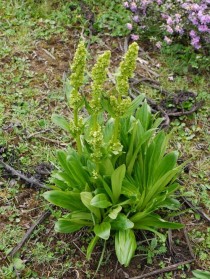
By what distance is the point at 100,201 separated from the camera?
2939 millimetres

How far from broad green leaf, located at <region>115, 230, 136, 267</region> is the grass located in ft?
0.78

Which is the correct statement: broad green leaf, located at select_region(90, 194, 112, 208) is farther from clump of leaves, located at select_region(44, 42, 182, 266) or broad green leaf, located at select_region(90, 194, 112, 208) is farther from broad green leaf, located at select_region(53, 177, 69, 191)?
broad green leaf, located at select_region(53, 177, 69, 191)

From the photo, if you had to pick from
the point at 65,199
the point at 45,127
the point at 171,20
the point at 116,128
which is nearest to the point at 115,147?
the point at 116,128

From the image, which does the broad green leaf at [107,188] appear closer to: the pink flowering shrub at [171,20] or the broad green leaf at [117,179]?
the broad green leaf at [117,179]

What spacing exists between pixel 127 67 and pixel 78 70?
287 mm

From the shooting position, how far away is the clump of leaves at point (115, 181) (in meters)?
2.92

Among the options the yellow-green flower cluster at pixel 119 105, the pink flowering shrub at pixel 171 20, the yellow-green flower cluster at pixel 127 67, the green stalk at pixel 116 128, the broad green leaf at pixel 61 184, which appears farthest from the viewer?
the pink flowering shrub at pixel 171 20

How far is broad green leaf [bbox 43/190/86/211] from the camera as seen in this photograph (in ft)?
10.0

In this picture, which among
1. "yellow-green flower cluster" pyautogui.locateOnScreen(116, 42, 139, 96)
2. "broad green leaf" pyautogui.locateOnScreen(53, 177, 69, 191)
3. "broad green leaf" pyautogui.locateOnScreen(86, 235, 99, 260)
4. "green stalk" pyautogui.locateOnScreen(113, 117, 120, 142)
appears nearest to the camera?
"yellow-green flower cluster" pyautogui.locateOnScreen(116, 42, 139, 96)

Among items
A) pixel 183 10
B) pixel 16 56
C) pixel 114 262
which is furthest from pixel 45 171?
pixel 183 10

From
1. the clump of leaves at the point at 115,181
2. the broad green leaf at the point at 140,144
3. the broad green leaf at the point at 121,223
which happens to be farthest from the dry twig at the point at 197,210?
the broad green leaf at the point at 121,223

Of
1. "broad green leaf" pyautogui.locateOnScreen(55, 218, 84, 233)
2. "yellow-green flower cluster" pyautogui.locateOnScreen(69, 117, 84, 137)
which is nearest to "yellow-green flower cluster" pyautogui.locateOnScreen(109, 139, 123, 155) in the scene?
"yellow-green flower cluster" pyautogui.locateOnScreen(69, 117, 84, 137)

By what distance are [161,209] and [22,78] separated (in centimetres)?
207

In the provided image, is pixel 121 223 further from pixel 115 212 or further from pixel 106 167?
pixel 106 167
